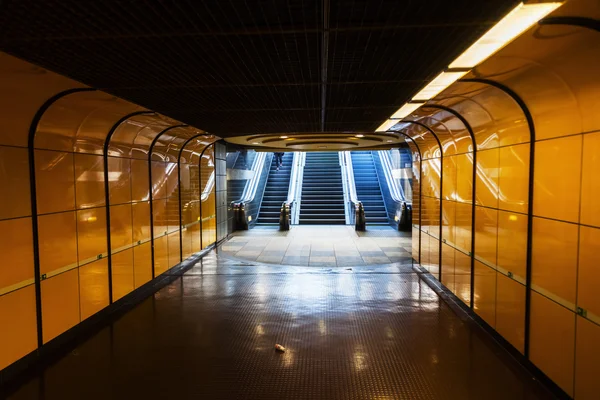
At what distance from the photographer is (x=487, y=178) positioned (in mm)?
4766

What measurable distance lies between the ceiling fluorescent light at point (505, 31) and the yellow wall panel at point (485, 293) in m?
2.83

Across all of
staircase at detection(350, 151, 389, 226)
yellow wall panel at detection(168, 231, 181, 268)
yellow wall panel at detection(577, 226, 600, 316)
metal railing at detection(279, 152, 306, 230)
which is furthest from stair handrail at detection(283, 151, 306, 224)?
yellow wall panel at detection(577, 226, 600, 316)

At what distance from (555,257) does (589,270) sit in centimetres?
48

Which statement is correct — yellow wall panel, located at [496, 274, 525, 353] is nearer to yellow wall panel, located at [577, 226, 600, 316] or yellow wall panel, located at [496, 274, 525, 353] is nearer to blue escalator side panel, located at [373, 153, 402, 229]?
yellow wall panel, located at [577, 226, 600, 316]

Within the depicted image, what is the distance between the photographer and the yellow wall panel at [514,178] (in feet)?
12.7

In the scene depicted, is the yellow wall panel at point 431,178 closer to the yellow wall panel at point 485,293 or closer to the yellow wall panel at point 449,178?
the yellow wall panel at point 449,178

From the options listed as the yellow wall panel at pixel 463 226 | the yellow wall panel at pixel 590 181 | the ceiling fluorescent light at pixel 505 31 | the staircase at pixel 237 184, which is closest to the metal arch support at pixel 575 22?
the ceiling fluorescent light at pixel 505 31

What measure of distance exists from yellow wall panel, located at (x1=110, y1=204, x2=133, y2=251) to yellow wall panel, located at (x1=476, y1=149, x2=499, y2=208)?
16.7 feet

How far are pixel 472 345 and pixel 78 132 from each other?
526cm

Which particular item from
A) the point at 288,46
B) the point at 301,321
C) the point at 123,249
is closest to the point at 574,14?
the point at 288,46

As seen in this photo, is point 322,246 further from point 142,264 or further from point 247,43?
point 247,43

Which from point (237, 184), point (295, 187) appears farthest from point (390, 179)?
point (237, 184)

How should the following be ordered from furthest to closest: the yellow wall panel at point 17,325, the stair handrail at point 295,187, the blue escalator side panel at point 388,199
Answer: the stair handrail at point 295,187
the blue escalator side panel at point 388,199
the yellow wall panel at point 17,325

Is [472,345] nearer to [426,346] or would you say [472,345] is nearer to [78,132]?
[426,346]
